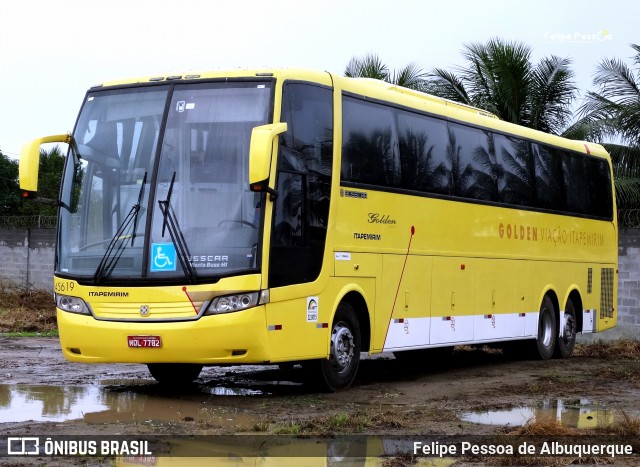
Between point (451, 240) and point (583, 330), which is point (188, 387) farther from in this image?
point (583, 330)

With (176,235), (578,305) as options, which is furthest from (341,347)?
(578,305)

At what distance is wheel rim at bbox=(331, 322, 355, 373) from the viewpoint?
1364cm

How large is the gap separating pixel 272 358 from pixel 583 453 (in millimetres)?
4234

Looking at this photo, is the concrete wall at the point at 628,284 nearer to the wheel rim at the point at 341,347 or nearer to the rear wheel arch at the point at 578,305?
the rear wheel arch at the point at 578,305

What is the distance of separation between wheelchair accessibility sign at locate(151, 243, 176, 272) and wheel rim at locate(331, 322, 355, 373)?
2.32 meters

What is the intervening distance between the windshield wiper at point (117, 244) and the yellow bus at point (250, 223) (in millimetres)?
18

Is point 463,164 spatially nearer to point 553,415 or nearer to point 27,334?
point 553,415

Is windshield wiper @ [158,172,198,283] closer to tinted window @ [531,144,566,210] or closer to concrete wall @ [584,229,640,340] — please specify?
tinted window @ [531,144,566,210]

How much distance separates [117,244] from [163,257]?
0.59 meters

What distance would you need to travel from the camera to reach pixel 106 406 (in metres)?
11.9

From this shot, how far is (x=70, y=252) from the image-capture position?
12930 millimetres

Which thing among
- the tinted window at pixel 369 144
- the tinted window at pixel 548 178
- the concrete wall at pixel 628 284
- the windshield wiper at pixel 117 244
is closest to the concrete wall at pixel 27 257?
the concrete wall at pixel 628 284

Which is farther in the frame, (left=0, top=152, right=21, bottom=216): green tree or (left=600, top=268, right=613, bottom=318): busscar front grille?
(left=0, top=152, right=21, bottom=216): green tree

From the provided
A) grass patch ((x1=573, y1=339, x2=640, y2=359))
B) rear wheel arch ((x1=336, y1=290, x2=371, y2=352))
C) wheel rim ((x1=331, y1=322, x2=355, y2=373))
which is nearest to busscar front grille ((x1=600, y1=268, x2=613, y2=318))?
grass patch ((x1=573, y1=339, x2=640, y2=359))
